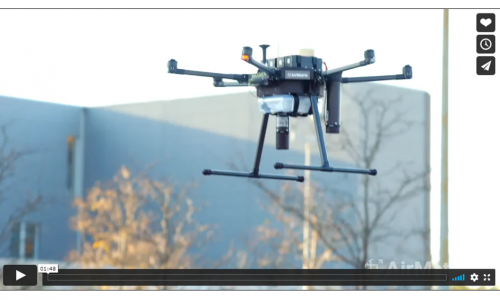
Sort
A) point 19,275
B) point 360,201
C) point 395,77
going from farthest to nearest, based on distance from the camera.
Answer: point 360,201, point 19,275, point 395,77

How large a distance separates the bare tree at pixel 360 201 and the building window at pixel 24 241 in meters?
5.82

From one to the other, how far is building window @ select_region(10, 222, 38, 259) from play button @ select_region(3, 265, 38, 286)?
36.8 ft

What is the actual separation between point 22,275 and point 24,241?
1199 cm

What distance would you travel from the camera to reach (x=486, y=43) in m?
6.68

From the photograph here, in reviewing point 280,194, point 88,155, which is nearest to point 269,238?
point 280,194

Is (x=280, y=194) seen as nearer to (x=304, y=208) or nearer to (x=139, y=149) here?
(x=304, y=208)

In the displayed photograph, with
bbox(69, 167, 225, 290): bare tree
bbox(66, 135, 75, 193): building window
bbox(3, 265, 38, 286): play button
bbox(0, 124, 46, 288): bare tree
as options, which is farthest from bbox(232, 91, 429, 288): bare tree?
bbox(3, 265, 38, 286): play button

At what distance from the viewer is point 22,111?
18734 millimetres

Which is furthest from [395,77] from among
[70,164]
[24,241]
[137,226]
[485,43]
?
[70,164]

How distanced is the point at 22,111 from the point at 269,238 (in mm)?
6327

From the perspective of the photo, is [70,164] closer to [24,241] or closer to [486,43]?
[24,241]

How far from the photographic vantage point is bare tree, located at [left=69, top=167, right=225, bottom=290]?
58.1 ft

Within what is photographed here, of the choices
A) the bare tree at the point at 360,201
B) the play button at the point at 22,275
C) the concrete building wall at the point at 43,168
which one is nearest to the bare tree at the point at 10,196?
the concrete building wall at the point at 43,168

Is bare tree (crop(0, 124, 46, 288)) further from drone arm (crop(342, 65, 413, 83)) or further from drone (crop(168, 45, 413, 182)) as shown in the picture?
drone arm (crop(342, 65, 413, 83))
